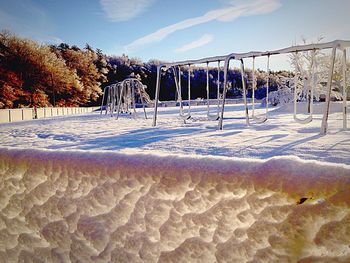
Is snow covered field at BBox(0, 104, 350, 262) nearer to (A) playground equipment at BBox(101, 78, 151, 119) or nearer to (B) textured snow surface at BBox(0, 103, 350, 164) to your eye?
(B) textured snow surface at BBox(0, 103, 350, 164)

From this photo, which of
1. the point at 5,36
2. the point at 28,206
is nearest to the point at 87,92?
the point at 5,36

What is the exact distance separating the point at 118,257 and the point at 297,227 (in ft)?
1.09

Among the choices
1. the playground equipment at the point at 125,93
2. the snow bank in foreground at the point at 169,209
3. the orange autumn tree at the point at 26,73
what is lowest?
the snow bank in foreground at the point at 169,209

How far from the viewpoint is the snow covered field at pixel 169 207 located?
14.6 inches

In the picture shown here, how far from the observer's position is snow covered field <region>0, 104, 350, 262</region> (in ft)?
1.22

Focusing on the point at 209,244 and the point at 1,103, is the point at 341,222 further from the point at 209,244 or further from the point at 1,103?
the point at 1,103

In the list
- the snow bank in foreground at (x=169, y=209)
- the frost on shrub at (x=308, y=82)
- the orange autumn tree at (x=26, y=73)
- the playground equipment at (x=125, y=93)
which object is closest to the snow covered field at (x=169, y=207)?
the snow bank in foreground at (x=169, y=209)

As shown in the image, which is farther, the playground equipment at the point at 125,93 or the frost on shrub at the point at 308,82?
the frost on shrub at the point at 308,82

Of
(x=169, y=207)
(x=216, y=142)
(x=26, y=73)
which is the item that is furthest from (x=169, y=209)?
(x=26, y=73)

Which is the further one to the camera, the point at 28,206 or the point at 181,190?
the point at 28,206

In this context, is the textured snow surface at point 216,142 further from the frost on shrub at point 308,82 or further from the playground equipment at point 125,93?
the frost on shrub at point 308,82

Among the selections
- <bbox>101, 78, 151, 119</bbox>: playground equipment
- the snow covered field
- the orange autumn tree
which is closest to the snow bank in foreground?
the snow covered field

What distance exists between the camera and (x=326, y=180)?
0.36m

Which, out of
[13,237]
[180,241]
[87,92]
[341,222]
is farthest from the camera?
[87,92]
